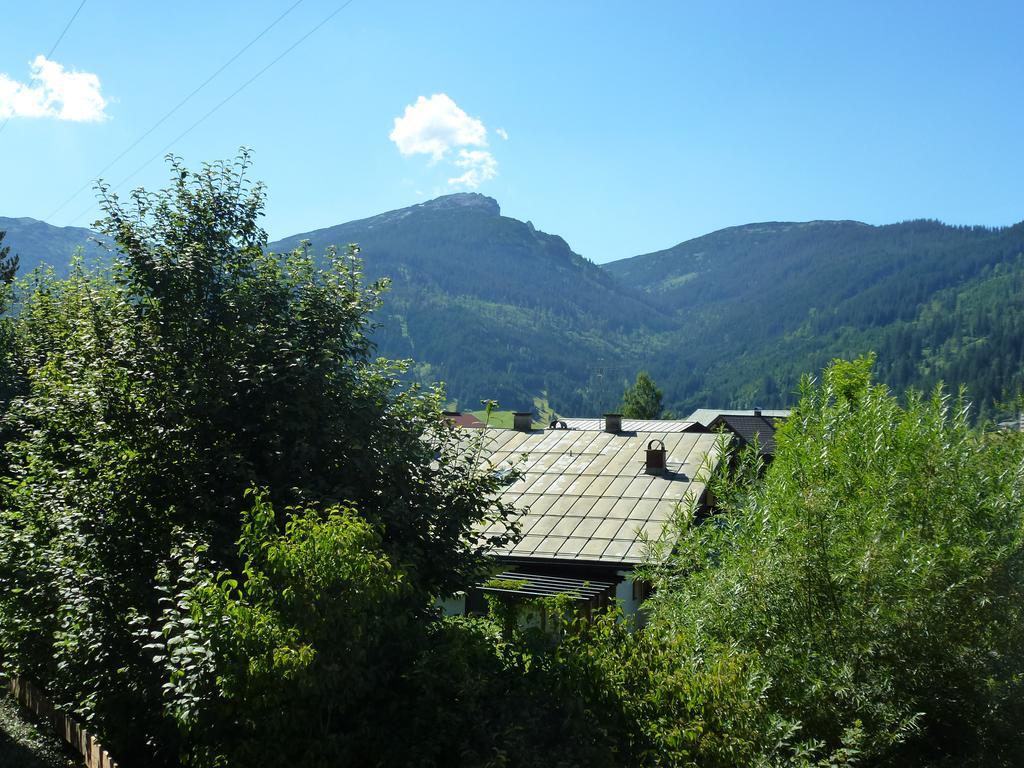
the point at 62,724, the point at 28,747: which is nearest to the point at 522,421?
the point at 62,724

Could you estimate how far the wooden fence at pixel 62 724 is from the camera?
8.59 metres

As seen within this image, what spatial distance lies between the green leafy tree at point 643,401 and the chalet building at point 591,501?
6129cm

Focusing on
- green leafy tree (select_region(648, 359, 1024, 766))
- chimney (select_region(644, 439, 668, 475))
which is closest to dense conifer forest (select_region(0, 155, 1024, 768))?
green leafy tree (select_region(648, 359, 1024, 766))

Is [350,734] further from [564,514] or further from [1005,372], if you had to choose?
[1005,372]

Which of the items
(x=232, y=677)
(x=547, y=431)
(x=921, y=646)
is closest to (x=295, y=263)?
(x=232, y=677)

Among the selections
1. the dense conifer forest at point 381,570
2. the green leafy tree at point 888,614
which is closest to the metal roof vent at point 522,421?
the dense conifer forest at point 381,570

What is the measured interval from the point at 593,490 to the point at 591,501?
52 centimetres

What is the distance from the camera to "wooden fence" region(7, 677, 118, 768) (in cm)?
859

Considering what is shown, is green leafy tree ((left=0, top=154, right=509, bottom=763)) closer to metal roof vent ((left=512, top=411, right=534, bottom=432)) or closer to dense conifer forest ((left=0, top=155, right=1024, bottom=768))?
dense conifer forest ((left=0, top=155, right=1024, bottom=768))

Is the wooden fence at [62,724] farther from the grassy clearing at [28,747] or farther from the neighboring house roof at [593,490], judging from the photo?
the neighboring house roof at [593,490]

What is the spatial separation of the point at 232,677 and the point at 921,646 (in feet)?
18.6

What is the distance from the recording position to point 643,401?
8644 cm

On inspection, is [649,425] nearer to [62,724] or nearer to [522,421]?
[522,421]

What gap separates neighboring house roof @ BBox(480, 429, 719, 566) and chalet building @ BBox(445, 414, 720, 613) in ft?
0.07
